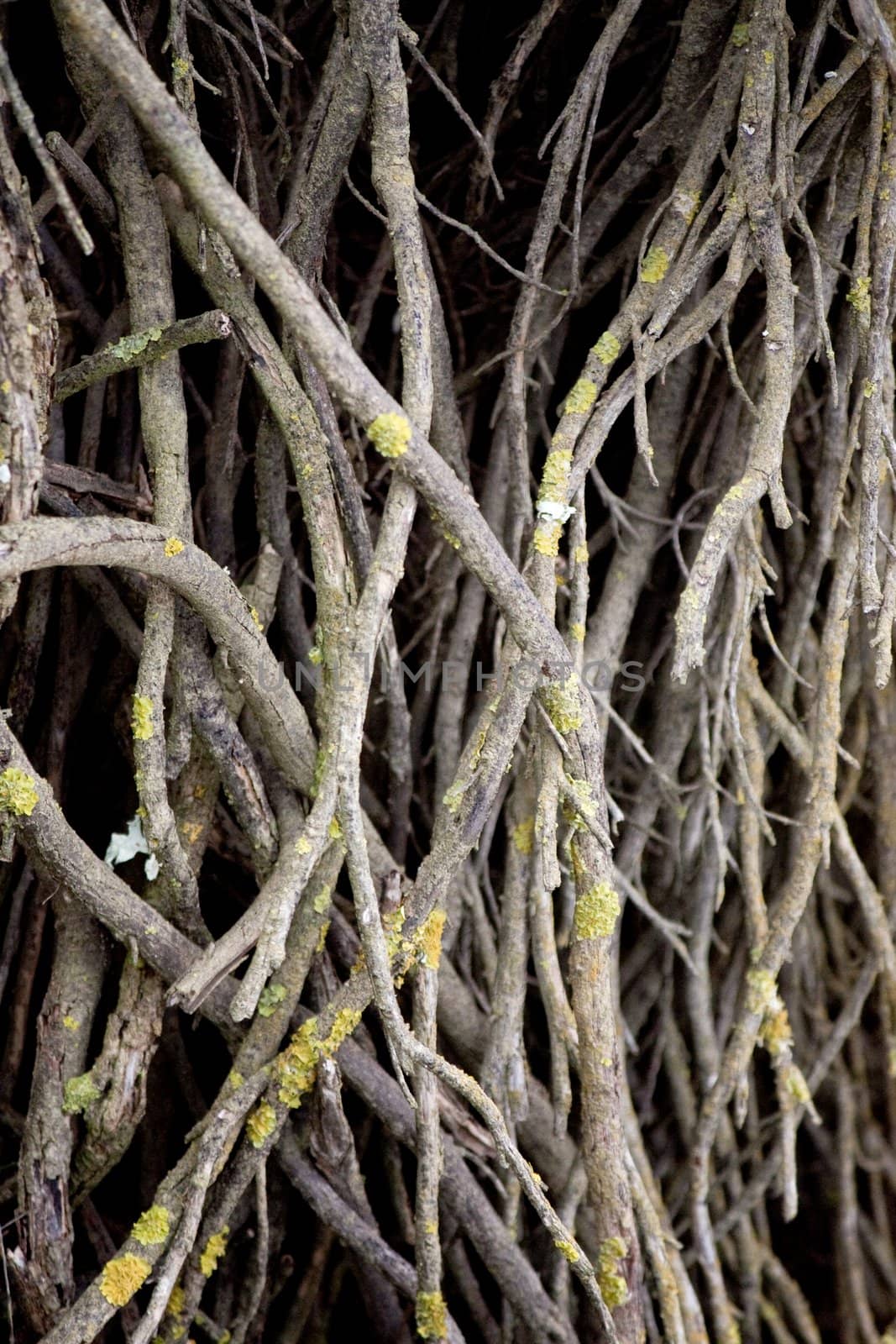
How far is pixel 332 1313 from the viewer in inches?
49.0

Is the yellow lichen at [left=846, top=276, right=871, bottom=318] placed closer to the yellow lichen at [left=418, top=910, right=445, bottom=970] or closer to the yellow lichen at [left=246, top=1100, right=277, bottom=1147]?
the yellow lichen at [left=418, top=910, right=445, bottom=970]

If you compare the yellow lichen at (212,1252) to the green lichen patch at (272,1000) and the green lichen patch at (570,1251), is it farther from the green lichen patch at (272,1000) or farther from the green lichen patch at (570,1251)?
the green lichen patch at (570,1251)

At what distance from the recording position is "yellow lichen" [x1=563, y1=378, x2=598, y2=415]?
88 cm

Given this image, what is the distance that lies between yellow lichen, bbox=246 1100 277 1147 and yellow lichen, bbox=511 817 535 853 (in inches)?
13.2

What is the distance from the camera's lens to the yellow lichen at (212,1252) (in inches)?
35.9

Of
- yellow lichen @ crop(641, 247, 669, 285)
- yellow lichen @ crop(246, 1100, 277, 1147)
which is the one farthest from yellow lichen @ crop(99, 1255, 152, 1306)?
yellow lichen @ crop(641, 247, 669, 285)

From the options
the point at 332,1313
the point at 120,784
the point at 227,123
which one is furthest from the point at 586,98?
the point at 332,1313

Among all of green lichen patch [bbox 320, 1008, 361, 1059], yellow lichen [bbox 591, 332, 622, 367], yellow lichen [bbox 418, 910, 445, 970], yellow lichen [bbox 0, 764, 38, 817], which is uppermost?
yellow lichen [bbox 591, 332, 622, 367]

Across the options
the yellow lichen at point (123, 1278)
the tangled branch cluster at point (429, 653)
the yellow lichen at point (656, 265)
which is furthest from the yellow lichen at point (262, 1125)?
the yellow lichen at point (656, 265)

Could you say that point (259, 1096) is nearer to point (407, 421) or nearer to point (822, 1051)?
point (407, 421)

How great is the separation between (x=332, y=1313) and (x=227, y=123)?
4.57ft

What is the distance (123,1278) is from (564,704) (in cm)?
61

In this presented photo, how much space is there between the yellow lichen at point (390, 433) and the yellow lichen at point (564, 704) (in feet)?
0.76

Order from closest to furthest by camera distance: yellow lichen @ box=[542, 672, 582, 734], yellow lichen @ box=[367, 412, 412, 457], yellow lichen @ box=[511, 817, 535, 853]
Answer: yellow lichen @ box=[367, 412, 412, 457], yellow lichen @ box=[542, 672, 582, 734], yellow lichen @ box=[511, 817, 535, 853]
